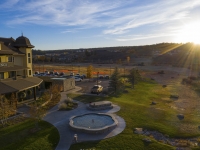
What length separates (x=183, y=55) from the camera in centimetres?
14662

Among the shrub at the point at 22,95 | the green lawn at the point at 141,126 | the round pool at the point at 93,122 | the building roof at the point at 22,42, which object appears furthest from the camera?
the building roof at the point at 22,42

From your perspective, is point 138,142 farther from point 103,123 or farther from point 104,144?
point 103,123

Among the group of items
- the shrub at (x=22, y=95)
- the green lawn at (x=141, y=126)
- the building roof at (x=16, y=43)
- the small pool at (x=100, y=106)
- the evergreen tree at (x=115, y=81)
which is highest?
the building roof at (x=16, y=43)

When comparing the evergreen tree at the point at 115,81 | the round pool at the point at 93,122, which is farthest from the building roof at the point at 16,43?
the round pool at the point at 93,122

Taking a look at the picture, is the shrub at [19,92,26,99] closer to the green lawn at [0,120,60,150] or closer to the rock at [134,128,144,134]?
the green lawn at [0,120,60,150]

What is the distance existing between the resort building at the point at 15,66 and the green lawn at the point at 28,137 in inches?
256

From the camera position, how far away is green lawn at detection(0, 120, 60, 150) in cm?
1630

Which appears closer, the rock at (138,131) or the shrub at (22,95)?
the rock at (138,131)

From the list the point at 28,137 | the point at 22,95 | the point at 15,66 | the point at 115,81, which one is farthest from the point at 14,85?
the point at 115,81

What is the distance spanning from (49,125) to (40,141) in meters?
3.75

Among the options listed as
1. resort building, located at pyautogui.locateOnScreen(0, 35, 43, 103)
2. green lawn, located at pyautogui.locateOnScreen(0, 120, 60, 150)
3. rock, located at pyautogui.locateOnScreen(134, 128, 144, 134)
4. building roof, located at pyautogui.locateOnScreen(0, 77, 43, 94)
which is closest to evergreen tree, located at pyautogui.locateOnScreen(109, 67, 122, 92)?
resort building, located at pyautogui.locateOnScreen(0, 35, 43, 103)

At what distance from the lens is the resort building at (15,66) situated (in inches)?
1057

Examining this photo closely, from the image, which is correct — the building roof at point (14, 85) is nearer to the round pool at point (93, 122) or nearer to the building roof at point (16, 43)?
the building roof at point (16, 43)

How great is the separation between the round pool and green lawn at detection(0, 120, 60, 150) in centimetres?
245
